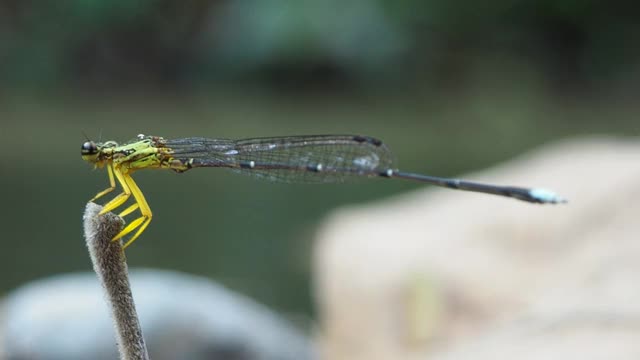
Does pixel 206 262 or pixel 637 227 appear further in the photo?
pixel 206 262

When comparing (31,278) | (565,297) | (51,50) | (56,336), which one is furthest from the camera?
(51,50)

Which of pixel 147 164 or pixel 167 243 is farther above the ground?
pixel 167 243

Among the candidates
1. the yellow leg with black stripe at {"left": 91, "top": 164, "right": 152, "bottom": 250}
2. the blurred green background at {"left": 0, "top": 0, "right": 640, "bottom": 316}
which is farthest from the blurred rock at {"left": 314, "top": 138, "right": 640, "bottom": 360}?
the blurred green background at {"left": 0, "top": 0, "right": 640, "bottom": 316}

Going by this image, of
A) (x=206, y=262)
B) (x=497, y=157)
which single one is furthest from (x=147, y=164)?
(x=497, y=157)

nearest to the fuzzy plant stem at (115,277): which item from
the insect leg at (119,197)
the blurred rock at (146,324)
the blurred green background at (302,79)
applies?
the insect leg at (119,197)

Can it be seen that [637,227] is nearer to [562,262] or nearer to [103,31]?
[562,262]
